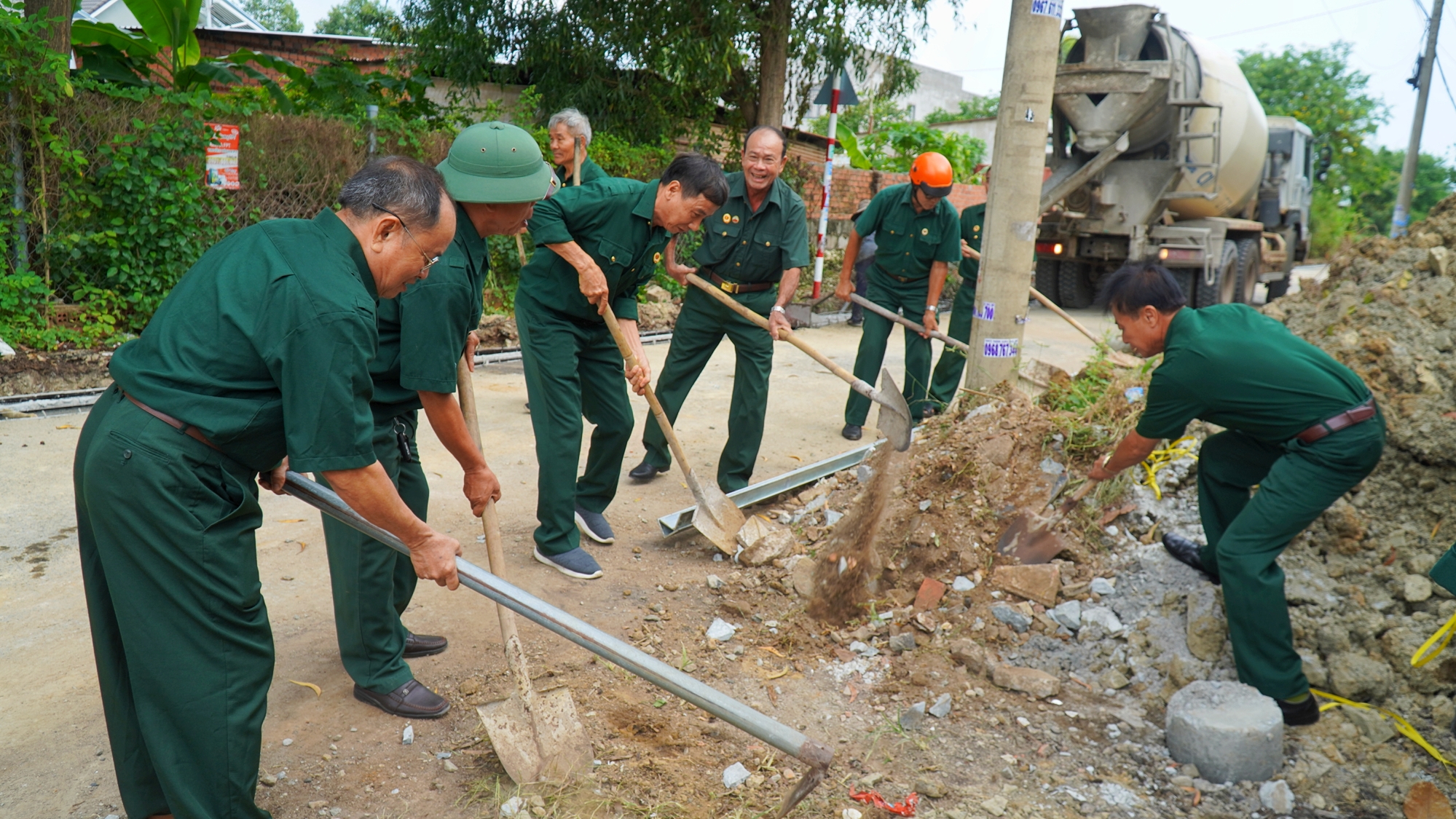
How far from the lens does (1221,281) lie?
37.9 feet

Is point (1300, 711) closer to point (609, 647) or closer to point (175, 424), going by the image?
point (609, 647)

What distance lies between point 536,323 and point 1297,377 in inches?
103

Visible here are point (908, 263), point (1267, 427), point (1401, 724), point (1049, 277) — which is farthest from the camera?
point (1049, 277)

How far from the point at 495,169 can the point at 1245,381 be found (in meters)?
2.28

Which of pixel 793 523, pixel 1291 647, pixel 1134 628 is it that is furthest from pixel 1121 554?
pixel 793 523

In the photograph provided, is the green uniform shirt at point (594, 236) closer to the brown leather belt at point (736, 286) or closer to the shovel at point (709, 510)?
the shovel at point (709, 510)

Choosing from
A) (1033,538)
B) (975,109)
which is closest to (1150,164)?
(1033,538)

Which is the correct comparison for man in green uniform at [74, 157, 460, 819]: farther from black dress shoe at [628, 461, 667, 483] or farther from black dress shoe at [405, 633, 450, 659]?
black dress shoe at [628, 461, 667, 483]

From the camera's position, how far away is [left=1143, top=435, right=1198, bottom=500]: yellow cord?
402 cm

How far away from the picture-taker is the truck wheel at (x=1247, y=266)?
11.9 metres

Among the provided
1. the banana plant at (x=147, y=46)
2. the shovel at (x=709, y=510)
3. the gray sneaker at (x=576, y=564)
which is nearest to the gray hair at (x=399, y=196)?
the shovel at (x=709, y=510)

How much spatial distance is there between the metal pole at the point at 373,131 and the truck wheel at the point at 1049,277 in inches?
333

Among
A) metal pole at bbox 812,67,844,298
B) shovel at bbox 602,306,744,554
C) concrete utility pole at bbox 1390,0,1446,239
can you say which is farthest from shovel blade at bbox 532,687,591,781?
concrete utility pole at bbox 1390,0,1446,239

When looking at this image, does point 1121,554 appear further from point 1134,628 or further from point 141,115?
point 141,115
